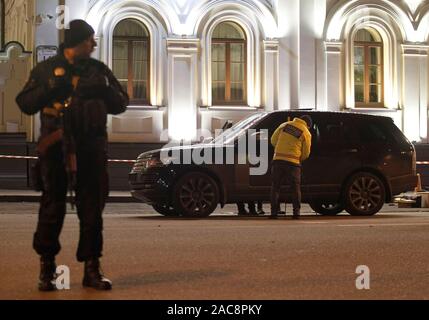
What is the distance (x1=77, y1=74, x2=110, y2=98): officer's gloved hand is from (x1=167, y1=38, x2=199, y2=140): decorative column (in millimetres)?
18279

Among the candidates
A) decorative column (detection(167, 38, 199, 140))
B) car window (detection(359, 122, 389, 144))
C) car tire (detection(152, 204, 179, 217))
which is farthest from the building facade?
car window (detection(359, 122, 389, 144))

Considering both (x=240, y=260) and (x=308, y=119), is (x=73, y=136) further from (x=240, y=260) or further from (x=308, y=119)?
(x=308, y=119)

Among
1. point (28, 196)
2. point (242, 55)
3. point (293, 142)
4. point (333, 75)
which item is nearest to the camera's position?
point (293, 142)

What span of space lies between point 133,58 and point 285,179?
1147cm

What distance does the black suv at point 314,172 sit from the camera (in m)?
14.6

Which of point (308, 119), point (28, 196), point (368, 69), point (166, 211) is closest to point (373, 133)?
point (308, 119)

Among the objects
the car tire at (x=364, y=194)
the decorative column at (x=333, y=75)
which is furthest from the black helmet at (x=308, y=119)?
the decorative column at (x=333, y=75)

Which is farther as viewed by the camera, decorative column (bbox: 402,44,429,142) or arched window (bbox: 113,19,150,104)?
decorative column (bbox: 402,44,429,142)

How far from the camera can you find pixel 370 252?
30.2 feet

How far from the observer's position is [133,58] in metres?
25.1

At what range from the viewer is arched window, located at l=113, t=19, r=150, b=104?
24953mm

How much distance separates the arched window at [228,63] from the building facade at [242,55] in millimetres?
27

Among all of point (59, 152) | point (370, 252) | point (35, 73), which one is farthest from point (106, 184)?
point (370, 252)

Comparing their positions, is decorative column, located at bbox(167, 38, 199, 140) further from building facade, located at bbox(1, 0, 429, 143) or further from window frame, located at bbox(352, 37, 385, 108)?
window frame, located at bbox(352, 37, 385, 108)
